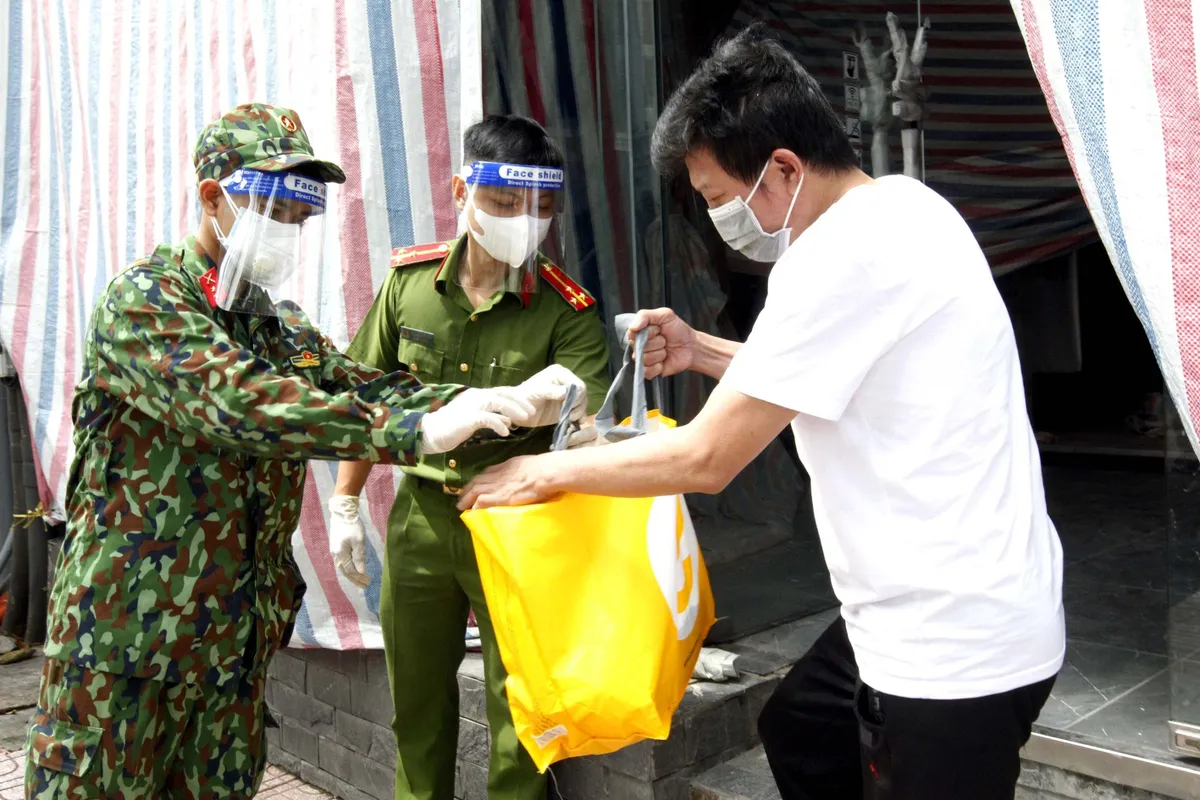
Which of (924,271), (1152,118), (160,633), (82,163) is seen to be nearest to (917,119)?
(1152,118)

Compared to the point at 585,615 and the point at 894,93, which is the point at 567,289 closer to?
the point at 585,615

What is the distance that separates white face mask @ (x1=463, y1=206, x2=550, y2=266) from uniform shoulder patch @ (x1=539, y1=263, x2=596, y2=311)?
156 millimetres

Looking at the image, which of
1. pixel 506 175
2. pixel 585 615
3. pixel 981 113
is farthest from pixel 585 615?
pixel 981 113

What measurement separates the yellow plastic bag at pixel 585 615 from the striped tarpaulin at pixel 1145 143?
974 millimetres

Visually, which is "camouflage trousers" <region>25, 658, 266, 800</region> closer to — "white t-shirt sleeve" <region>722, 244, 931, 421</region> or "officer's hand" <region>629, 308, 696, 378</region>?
"officer's hand" <region>629, 308, 696, 378</region>

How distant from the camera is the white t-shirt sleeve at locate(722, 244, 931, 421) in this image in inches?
65.3

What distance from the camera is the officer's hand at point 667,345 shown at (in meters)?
2.47

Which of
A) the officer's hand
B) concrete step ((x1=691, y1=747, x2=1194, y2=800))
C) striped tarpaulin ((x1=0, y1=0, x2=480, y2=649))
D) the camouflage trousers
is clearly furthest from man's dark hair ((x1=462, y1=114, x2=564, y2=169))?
concrete step ((x1=691, y1=747, x2=1194, y2=800))

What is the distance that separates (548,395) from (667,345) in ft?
1.23

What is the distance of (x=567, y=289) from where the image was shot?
112 inches

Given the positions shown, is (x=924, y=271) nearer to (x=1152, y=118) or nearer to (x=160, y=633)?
(x=1152, y=118)

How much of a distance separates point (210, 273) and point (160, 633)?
2.29 ft

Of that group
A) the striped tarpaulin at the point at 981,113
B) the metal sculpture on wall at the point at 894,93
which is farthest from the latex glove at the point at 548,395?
the striped tarpaulin at the point at 981,113

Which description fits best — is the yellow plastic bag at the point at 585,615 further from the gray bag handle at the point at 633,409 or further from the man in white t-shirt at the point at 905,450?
the man in white t-shirt at the point at 905,450
